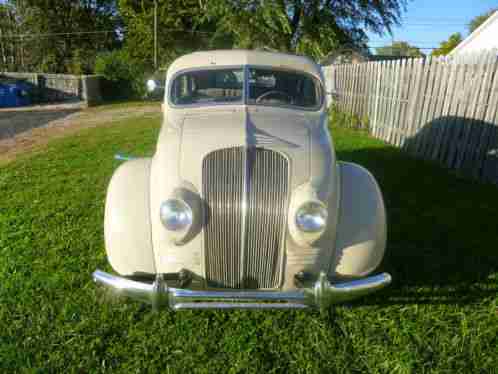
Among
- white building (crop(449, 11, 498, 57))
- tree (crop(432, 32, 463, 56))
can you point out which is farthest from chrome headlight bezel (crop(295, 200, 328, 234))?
tree (crop(432, 32, 463, 56))

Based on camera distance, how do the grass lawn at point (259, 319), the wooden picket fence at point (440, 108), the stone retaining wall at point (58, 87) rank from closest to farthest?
the grass lawn at point (259, 319) < the wooden picket fence at point (440, 108) < the stone retaining wall at point (58, 87)

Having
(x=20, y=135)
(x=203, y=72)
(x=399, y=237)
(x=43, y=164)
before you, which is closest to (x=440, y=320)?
(x=399, y=237)

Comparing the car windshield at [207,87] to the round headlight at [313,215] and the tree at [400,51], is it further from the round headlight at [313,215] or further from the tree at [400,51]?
the tree at [400,51]

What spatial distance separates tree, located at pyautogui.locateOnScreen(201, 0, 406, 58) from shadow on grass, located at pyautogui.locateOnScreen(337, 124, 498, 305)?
44.9 ft

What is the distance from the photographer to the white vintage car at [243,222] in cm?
222

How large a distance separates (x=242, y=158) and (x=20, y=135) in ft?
32.6

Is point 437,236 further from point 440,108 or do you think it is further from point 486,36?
point 486,36

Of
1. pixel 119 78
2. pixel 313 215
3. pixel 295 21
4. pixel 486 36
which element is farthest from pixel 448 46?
pixel 313 215

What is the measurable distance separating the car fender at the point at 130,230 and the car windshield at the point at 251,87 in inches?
41.5

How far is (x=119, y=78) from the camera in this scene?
72.1 ft

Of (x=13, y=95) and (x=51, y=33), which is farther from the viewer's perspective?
(x=51, y=33)

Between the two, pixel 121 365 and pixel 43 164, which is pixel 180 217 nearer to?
pixel 121 365

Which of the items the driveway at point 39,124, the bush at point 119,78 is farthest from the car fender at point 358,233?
the bush at point 119,78

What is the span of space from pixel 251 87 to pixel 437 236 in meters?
2.48
